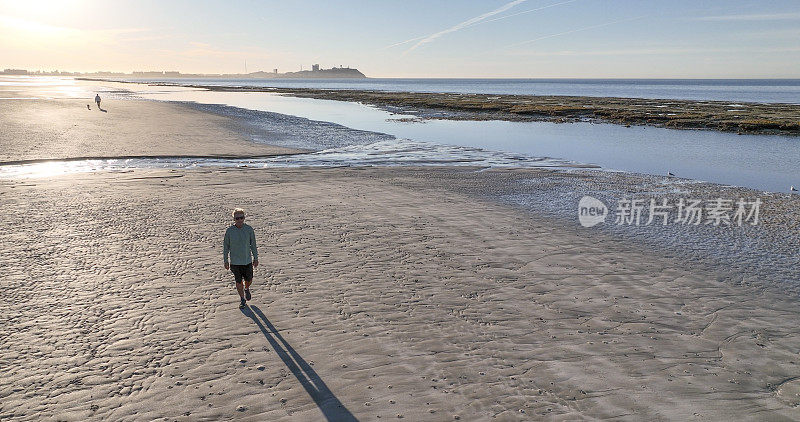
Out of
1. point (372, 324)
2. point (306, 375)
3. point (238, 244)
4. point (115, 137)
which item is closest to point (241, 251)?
point (238, 244)

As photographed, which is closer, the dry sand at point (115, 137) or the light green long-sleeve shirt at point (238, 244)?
the light green long-sleeve shirt at point (238, 244)

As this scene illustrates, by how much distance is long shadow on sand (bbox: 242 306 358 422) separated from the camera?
21.2ft

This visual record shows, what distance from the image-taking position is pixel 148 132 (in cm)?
3738

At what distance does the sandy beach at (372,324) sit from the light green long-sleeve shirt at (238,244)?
38.4 inches

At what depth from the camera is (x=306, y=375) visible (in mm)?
7238

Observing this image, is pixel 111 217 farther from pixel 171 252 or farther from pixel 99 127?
pixel 99 127

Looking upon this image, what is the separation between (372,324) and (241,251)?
2794mm

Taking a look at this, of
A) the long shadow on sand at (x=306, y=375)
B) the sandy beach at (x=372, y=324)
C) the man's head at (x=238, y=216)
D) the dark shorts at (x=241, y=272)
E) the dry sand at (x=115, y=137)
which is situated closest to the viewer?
the long shadow on sand at (x=306, y=375)

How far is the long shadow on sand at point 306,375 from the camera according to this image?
6473 mm

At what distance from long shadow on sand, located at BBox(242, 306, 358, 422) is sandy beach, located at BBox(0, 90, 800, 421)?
0.10ft

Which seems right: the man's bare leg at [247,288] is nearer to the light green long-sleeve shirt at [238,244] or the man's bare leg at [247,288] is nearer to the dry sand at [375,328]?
the dry sand at [375,328]

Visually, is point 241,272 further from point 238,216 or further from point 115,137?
point 115,137

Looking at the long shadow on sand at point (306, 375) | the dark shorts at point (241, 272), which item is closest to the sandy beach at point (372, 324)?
the long shadow on sand at point (306, 375)

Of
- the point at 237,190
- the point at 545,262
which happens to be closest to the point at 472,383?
the point at 545,262
